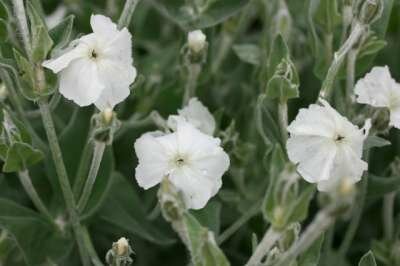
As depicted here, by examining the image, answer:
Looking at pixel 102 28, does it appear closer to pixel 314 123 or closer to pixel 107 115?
pixel 107 115

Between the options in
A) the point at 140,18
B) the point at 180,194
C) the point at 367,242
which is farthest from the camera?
the point at 140,18

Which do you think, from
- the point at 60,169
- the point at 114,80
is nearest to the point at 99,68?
the point at 114,80

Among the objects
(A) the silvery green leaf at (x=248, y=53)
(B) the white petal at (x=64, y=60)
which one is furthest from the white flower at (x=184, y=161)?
(A) the silvery green leaf at (x=248, y=53)

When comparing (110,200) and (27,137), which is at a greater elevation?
(27,137)

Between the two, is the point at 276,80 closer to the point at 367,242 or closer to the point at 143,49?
the point at 367,242

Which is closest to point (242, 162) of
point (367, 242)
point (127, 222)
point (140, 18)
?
point (127, 222)

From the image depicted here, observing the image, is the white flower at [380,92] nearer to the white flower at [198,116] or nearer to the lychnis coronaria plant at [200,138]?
the lychnis coronaria plant at [200,138]
